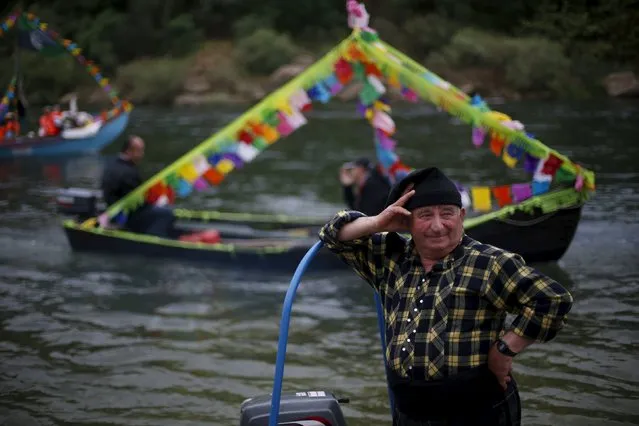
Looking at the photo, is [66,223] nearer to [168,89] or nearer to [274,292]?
[274,292]

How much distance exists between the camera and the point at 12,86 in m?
20.5

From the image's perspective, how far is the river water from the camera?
6.48 meters

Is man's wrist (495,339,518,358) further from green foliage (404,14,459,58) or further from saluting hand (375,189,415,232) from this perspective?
green foliage (404,14,459,58)

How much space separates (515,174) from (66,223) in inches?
400

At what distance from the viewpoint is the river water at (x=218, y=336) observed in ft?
21.3

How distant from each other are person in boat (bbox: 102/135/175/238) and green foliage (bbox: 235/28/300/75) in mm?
32832

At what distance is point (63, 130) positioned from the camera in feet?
79.3

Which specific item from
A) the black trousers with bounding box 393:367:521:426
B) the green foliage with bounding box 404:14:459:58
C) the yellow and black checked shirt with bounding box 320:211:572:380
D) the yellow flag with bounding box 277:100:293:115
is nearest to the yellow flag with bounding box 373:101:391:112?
the yellow flag with bounding box 277:100:293:115

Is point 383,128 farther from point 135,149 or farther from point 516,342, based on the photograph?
point 516,342

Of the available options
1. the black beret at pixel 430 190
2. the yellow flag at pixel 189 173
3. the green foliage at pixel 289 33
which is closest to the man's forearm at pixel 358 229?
the black beret at pixel 430 190

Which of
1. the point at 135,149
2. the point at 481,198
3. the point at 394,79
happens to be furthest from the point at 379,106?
the point at 135,149

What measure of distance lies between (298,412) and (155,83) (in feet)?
129

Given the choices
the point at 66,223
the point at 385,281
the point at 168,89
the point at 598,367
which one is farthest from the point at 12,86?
the point at 168,89

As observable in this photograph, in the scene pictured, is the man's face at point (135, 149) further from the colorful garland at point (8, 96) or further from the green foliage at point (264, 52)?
the green foliage at point (264, 52)
